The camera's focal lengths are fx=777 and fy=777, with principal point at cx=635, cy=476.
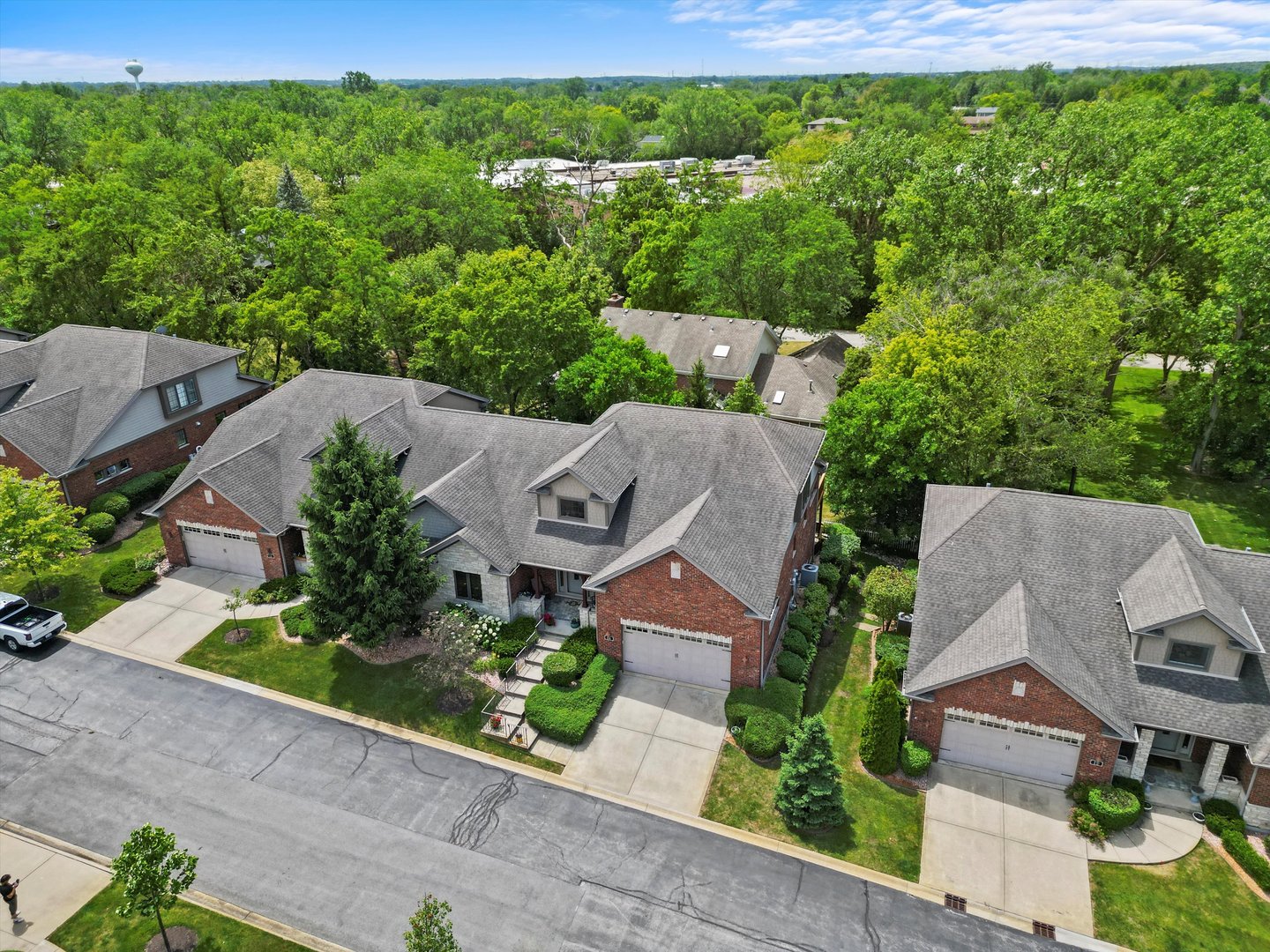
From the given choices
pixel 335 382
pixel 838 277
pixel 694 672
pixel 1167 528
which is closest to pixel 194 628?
pixel 335 382

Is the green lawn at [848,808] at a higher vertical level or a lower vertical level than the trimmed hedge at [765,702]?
lower

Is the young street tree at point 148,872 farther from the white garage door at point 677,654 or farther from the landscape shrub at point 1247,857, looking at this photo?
the landscape shrub at point 1247,857

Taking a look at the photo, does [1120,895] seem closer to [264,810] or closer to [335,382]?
[264,810]

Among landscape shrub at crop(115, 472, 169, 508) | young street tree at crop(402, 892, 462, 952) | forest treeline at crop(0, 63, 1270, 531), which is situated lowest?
landscape shrub at crop(115, 472, 169, 508)

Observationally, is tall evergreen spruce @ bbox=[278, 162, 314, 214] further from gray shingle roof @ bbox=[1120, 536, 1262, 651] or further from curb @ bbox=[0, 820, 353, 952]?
gray shingle roof @ bbox=[1120, 536, 1262, 651]

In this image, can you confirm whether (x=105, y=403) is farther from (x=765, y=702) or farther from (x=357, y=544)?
(x=765, y=702)

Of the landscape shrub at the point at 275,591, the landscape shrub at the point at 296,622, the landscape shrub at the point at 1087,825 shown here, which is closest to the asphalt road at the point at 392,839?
the landscape shrub at the point at 296,622

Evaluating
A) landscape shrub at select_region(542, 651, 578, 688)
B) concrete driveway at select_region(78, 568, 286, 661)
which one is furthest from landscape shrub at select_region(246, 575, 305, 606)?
landscape shrub at select_region(542, 651, 578, 688)
